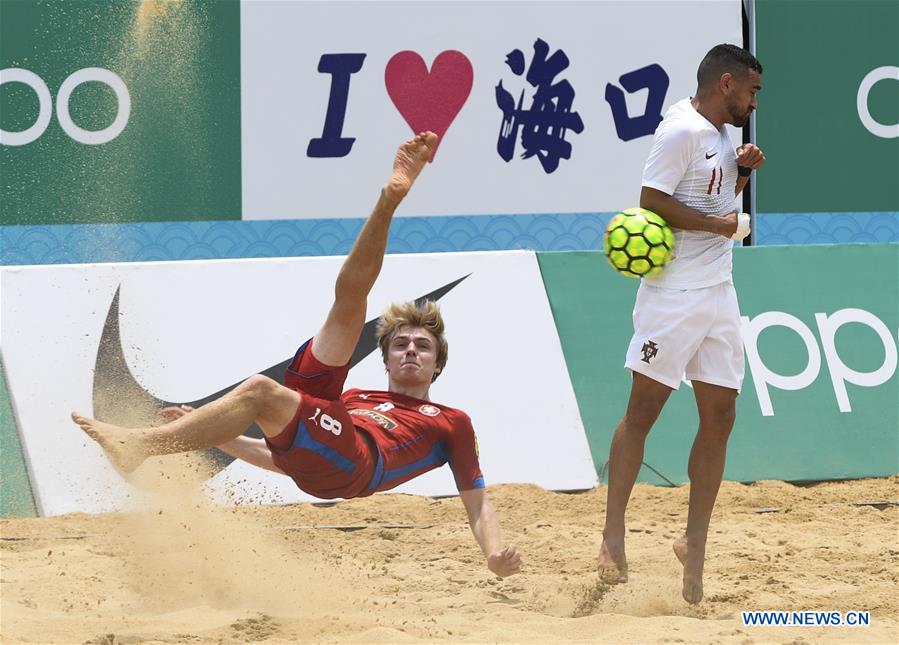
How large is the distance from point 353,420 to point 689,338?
4.33 feet

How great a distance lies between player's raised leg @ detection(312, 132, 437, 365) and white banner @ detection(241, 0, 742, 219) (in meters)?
3.92

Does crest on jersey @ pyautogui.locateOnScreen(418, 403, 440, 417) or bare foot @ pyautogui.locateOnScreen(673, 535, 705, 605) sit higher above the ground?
crest on jersey @ pyautogui.locateOnScreen(418, 403, 440, 417)

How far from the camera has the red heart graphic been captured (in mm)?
8242

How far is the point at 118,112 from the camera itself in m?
7.98

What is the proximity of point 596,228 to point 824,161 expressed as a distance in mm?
1728

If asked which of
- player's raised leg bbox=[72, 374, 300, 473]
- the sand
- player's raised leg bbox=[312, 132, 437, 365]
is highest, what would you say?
player's raised leg bbox=[312, 132, 437, 365]

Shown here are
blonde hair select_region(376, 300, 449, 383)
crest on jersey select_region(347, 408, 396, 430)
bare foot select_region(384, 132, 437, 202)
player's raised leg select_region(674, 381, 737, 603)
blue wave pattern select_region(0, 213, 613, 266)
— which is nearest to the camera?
bare foot select_region(384, 132, 437, 202)

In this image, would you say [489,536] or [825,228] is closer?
[489,536]

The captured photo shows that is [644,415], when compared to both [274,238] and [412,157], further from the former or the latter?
[274,238]

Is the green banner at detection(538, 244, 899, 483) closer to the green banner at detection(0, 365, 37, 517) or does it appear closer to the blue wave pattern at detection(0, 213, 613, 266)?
the blue wave pattern at detection(0, 213, 613, 266)

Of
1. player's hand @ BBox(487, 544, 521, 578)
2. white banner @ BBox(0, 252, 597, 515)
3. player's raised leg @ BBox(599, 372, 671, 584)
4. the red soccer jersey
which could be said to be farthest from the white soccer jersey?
white banner @ BBox(0, 252, 597, 515)

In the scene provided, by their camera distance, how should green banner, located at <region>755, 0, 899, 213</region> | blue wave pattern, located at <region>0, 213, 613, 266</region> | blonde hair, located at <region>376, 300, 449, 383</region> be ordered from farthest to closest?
1. green banner, located at <region>755, 0, 899, 213</region>
2. blue wave pattern, located at <region>0, 213, 613, 266</region>
3. blonde hair, located at <region>376, 300, 449, 383</region>

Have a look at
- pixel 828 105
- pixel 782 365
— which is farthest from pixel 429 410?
pixel 828 105

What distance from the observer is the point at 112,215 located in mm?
8102
